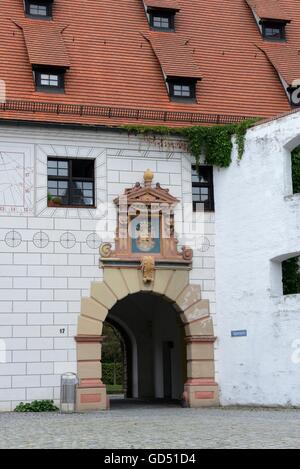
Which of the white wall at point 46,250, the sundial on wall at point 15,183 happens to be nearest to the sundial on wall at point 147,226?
the white wall at point 46,250

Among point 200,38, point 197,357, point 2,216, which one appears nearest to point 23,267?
point 2,216

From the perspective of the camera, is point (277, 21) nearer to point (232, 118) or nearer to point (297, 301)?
point (232, 118)

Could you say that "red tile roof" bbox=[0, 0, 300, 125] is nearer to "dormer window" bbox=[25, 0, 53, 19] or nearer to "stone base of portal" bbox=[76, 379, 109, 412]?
"dormer window" bbox=[25, 0, 53, 19]

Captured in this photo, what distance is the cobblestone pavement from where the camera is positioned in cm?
1129

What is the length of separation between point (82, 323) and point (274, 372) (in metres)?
4.70

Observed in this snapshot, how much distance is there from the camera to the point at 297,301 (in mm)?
19609

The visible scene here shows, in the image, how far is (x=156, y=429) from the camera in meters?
13.6

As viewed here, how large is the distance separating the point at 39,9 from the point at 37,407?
38.9 ft

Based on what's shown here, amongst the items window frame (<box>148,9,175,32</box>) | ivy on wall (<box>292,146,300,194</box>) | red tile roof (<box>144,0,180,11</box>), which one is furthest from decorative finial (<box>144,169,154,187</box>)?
red tile roof (<box>144,0,180,11</box>)

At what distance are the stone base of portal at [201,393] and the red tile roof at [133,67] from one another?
6700mm

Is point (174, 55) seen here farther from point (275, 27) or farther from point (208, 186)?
point (275, 27)

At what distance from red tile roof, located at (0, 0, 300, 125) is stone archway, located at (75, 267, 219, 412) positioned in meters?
4.06

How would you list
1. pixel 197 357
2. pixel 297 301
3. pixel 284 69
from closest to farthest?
pixel 297 301 < pixel 197 357 < pixel 284 69

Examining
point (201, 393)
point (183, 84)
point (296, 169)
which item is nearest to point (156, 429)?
point (201, 393)
